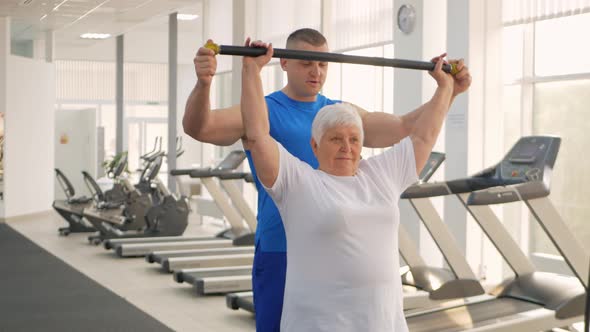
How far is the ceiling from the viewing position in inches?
429

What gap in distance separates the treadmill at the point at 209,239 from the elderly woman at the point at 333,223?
5696mm

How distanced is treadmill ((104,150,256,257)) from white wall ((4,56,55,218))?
4558 mm

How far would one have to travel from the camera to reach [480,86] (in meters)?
6.59

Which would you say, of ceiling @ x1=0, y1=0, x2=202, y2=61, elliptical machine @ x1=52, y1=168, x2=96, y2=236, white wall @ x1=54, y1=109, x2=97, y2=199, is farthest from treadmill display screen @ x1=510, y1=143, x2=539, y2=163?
white wall @ x1=54, y1=109, x2=97, y2=199

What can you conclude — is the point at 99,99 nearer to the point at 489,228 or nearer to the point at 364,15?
the point at 364,15

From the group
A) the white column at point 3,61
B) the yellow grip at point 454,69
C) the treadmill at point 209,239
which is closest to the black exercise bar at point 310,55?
the yellow grip at point 454,69

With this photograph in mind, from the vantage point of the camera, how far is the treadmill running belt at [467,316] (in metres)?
4.34

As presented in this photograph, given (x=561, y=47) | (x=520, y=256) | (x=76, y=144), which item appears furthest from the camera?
(x=76, y=144)

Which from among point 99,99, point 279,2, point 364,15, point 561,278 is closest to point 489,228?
point 561,278

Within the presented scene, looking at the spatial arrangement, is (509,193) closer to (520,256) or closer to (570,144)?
(520,256)

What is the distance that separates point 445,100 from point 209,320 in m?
3.53

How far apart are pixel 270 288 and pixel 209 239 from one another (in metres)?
6.40

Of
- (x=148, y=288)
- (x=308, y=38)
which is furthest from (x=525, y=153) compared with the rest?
(x=148, y=288)

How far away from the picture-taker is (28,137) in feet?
42.3
